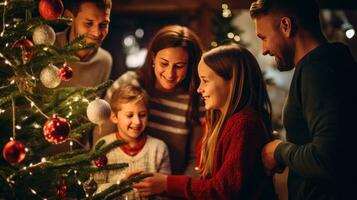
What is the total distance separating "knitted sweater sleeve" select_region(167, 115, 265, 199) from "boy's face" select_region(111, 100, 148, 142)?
63cm

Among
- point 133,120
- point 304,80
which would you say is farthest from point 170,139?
point 304,80

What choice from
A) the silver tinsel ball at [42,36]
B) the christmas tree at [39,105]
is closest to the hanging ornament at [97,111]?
the christmas tree at [39,105]

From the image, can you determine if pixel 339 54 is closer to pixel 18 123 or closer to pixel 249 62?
pixel 249 62

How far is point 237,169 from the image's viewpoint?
249 centimetres

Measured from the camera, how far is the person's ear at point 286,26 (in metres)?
2.24

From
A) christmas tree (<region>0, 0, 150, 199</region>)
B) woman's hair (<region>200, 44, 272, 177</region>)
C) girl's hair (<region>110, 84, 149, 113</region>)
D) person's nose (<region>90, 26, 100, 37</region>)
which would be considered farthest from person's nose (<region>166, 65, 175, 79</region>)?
christmas tree (<region>0, 0, 150, 199</region>)

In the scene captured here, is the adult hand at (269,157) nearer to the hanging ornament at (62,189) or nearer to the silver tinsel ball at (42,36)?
the hanging ornament at (62,189)

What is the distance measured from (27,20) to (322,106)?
129cm

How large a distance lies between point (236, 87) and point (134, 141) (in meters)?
0.84

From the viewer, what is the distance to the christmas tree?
2172 millimetres

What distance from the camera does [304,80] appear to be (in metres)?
2.10

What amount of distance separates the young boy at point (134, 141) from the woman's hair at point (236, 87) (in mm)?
480

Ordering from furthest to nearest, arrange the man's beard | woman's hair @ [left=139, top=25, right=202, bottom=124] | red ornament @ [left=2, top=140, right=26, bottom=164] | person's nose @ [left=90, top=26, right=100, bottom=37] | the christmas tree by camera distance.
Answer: woman's hair @ [left=139, top=25, right=202, bottom=124], person's nose @ [left=90, top=26, right=100, bottom=37], the man's beard, the christmas tree, red ornament @ [left=2, top=140, right=26, bottom=164]

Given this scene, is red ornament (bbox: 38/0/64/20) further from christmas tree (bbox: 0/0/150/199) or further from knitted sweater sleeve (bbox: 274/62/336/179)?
knitted sweater sleeve (bbox: 274/62/336/179)
